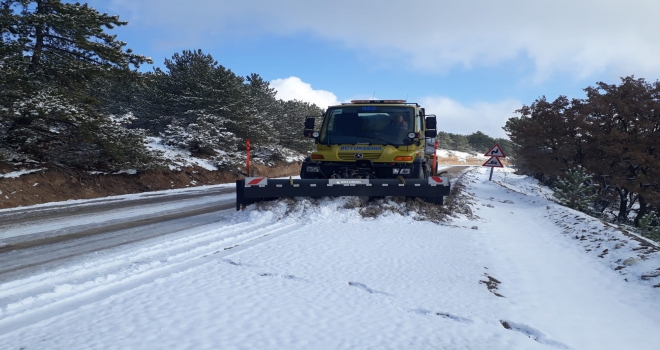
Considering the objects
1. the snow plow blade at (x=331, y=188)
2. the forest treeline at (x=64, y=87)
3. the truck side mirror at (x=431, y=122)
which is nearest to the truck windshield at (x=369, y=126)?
the truck side mirror at (x=431, y=122)

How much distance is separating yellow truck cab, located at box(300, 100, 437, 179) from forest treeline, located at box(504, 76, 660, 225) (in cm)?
774

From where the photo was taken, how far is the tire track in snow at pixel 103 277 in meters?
3.66

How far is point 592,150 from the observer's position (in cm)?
1541

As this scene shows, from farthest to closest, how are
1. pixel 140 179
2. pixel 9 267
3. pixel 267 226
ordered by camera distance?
pixel 140 179 < pixel 267 226 < pixel 9 267

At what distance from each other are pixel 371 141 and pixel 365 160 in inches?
18.8

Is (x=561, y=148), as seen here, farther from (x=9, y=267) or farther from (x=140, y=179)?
(x=9, y=267)

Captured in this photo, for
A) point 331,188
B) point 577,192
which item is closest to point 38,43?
point 331,188

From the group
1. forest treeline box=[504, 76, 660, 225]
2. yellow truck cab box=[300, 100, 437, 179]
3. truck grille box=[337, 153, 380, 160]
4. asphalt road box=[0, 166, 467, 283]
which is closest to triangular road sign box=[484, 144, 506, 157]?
forest treeline box=[504, 76, 660, 225]

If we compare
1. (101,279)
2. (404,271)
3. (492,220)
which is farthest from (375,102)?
(101,279)

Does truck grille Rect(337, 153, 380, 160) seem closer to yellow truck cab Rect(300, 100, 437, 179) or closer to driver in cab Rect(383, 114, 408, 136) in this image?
yellow truck cab Rect(300, 100, 437, 179)

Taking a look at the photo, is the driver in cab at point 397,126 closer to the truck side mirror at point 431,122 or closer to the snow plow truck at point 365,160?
the snow plow truck at point 365,160

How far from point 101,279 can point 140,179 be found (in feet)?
35.7

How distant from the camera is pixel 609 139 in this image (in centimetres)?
1408

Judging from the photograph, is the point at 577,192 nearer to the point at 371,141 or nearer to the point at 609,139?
the point at 609,139
